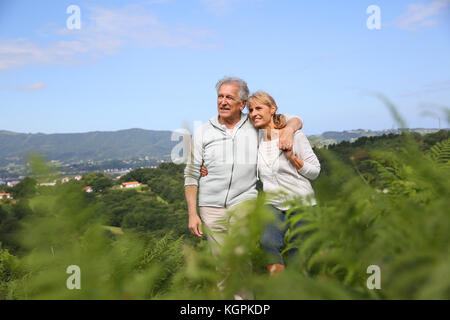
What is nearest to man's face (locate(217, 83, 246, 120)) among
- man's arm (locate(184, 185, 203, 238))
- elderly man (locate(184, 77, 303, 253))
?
elderly man (locate(184, 77, 303, 253))

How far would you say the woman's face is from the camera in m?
3.45

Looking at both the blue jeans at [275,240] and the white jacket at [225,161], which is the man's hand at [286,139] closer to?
the white jacket at [225,161]

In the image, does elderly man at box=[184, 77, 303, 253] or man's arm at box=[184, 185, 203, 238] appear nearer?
elderly man at box=[184, 77, 303, 253]

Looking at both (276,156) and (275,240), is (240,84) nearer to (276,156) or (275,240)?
(276,156)

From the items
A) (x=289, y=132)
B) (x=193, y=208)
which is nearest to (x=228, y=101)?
(x=289, y=132)

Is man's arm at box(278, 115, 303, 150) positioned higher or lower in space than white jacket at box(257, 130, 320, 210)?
higher

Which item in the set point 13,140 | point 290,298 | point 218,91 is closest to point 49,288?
point 290,298

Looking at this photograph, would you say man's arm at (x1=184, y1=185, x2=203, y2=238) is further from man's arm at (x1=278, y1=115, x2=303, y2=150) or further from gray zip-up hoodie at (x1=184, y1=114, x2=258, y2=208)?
man's arm at (x1=278, y1=115, x2=303, y2=150)

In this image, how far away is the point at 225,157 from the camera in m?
3.56

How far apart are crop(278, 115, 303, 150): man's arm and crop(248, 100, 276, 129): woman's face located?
0.18 m

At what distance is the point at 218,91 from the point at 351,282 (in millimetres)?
2969

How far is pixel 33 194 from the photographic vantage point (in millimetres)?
1016

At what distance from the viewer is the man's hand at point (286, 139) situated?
3.05 m
